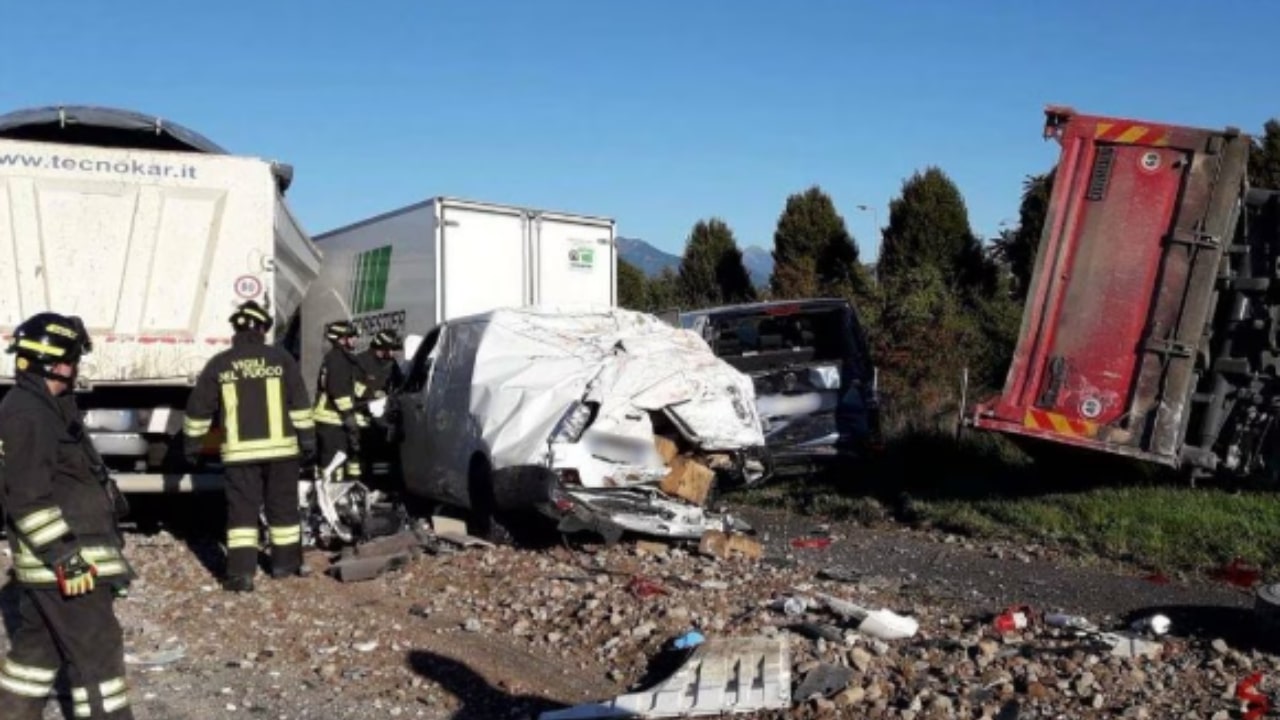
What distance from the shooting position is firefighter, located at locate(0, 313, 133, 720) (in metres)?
4.73

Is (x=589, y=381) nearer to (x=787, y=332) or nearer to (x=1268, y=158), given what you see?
(x=787, y=332)

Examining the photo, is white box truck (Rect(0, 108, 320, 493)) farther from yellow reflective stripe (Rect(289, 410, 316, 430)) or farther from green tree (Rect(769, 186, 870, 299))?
green tree (Rect(769, 186, 870, 299))

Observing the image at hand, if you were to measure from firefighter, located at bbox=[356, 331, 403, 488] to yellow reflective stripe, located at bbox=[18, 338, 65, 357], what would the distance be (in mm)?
5686

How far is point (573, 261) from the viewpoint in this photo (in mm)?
13633

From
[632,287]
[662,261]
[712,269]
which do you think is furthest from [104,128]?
[662,261]

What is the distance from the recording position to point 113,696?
16.1ft

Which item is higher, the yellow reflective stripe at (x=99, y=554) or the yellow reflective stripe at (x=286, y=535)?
the yellow reflective stripe at (x=99, y=554)

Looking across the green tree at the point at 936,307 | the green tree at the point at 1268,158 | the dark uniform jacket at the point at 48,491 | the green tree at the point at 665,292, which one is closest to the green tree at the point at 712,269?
the green tree at the point at 665,292

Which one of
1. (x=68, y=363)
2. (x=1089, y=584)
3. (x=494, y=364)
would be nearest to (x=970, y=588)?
(x=1089, y=584)

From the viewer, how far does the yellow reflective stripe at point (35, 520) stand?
4723 mm

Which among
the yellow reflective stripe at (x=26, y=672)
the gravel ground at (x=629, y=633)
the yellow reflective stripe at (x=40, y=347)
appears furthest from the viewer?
the gravel ground at (x=629, y=633)

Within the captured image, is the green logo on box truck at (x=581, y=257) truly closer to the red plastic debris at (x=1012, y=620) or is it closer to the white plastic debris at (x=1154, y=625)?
the red plastic debris at (x=1012, y=620)

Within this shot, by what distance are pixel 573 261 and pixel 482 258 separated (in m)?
1.10

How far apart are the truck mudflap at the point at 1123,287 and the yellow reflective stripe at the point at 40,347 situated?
21.0 ft
